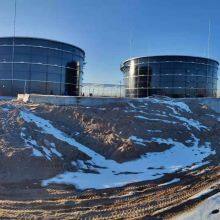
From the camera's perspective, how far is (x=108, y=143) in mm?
23000

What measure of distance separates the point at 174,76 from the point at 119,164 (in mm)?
22986

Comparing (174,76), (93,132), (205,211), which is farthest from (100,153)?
(174,76)

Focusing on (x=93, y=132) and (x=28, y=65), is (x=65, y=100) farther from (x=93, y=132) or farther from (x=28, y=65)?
(x=28, y=65)

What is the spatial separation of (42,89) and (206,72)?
1762 cm

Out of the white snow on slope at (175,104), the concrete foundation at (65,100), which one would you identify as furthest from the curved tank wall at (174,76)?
the concrete foundation at (65,100)

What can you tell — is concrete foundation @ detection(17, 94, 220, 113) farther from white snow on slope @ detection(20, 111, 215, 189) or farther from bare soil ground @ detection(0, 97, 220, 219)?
white snow on slope @ detection(20, 111, 215, 189)

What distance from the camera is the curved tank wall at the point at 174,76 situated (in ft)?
139

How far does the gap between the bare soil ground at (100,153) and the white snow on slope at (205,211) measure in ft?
1.38

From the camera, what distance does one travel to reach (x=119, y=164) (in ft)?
69.0

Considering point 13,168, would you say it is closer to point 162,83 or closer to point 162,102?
point 162,102

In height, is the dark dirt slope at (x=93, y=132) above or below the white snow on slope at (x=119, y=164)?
above

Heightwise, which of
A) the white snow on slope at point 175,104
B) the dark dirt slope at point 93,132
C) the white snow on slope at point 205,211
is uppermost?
the white snow on slope at point 175,104

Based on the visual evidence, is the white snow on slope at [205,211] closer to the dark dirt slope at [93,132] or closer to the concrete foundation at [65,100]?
the dark dirt slope at [93,132]

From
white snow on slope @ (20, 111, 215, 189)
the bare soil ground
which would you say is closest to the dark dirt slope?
the bare soil ground
